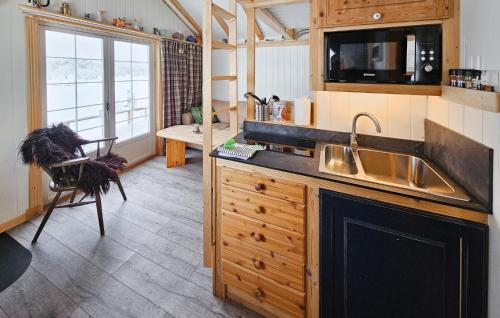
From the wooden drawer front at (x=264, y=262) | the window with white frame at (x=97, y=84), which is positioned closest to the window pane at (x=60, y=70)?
the window with white frame at (x=97, y=84)

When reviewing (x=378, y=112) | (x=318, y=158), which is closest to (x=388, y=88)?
(x=378, y=112)

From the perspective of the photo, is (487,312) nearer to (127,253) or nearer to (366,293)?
(366,293)

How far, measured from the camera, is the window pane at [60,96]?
3.15 meters

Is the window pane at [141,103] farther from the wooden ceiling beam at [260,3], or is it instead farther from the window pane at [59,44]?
the wooden ceiling beam at [260,3]

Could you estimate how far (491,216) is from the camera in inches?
39.4

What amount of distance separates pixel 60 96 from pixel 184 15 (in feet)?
8.81

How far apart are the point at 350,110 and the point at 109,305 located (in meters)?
1.92

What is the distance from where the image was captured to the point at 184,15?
5.03m

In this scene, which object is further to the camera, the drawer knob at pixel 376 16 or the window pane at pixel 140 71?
the window pane at pixel 140 71

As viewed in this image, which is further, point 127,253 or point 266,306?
point 127,253

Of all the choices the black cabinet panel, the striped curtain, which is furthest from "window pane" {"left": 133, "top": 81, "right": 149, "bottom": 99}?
the black cabinet panel

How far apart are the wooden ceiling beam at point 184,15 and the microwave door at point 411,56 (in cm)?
429

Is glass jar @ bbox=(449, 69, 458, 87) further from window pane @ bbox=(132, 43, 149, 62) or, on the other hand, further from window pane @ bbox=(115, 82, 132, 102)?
window pane @ bbox=(132, 43, 149, 62)

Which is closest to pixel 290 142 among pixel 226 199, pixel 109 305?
pixel 226 199
